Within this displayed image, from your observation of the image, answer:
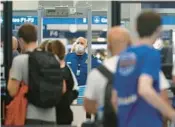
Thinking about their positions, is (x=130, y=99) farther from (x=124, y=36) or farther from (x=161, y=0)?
(x=161, y=0)

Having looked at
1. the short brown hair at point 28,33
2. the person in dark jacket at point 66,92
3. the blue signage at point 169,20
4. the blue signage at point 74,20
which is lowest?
the person in dark jacket at point 66,92

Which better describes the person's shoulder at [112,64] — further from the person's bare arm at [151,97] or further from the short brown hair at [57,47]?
the short brown hair at [57,47]

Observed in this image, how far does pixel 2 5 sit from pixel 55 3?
4.99 meters

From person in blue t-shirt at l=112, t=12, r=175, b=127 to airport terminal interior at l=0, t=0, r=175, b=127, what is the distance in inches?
68.4

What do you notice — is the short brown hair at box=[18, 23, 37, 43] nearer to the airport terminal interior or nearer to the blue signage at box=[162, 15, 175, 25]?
the airport terminal interior

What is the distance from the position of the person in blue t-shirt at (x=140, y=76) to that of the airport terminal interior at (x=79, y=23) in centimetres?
174

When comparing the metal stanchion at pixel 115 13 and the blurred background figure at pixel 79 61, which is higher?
the metal stanchion at pixel 115 13

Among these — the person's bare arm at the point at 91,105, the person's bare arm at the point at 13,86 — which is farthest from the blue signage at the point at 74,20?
the person's bare arm at the point at 91,105

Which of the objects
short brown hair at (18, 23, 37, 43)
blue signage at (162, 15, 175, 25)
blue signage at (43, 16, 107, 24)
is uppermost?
blue signage at (43, 16, 107, 24)

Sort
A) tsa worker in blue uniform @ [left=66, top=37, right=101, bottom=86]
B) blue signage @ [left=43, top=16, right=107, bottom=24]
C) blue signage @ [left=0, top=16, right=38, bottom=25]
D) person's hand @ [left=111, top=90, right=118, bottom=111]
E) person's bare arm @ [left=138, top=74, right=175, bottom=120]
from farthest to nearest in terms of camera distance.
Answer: blue signage @ [left=43, top=16, right=107, bottom=24], blue signage @ [left=0, top=16, right=38, bottom=25], tsa worker in blue uniform @ [left=66, top=37, right=101, bottom=86], person's hand @ [left=111, top=90, right=118, bottom=111], person's bare arm @ [left=138, top=74, right=175, bottom=120]

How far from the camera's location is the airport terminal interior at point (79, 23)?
542 cm

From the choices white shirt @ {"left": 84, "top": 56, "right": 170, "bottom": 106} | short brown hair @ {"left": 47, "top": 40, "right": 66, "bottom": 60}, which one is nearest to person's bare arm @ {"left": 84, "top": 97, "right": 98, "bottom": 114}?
white shirt @ {"left": 84, "top": 56, "right": 170, "bottom": 106}

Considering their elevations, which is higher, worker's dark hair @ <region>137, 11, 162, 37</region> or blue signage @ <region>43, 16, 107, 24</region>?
blue signage @ <region>43, 16, 107, 24</region>

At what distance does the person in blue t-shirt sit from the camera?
322 cm
